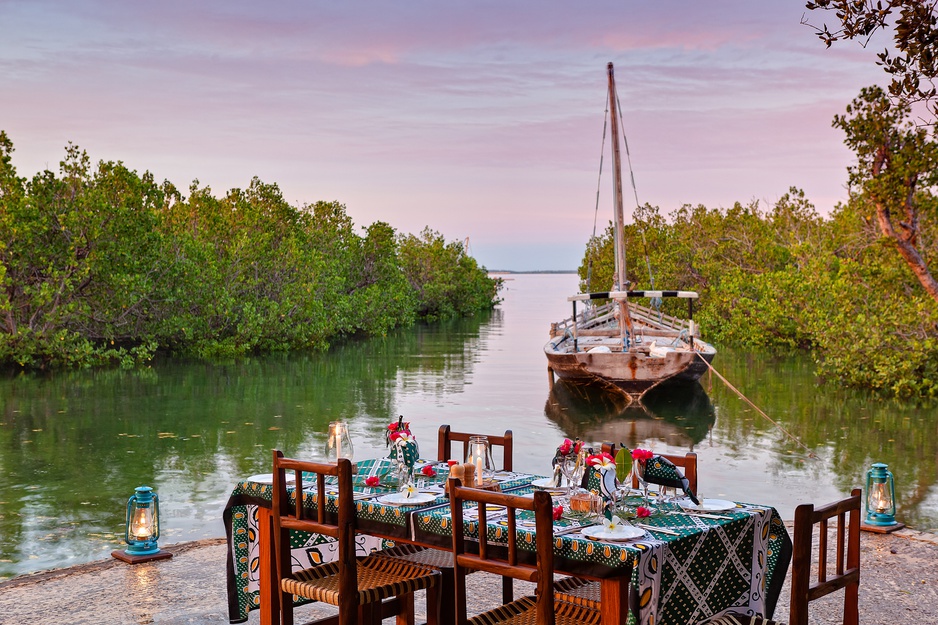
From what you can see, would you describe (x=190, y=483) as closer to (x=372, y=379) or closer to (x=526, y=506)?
(x=526, y=506)

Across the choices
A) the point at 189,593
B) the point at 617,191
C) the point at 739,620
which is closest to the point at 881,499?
the point at 739,620

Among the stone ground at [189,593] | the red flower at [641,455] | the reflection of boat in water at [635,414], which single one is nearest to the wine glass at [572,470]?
the red flower at [641,455]

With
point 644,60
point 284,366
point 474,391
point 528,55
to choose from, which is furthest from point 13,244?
point 644,60

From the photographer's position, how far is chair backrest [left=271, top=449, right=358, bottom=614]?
4.52 m

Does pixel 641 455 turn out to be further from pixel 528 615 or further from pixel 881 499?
pixel 881 499

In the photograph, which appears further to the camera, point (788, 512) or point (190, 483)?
point (190, 483)

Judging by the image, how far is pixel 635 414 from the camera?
18578mm

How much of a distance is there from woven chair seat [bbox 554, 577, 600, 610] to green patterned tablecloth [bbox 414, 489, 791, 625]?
43cm

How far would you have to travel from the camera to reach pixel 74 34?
2438 centimetres

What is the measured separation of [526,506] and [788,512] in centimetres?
655

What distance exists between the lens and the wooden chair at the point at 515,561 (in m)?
3.88

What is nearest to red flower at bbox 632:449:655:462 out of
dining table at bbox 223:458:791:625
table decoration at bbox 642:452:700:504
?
table decoration at bbox 642:452:700:504

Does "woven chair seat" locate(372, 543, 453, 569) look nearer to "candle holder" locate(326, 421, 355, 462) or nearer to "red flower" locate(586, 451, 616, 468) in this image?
"candle holder" locate(326, 421, 355, 462)

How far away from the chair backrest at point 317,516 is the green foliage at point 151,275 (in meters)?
20.6
